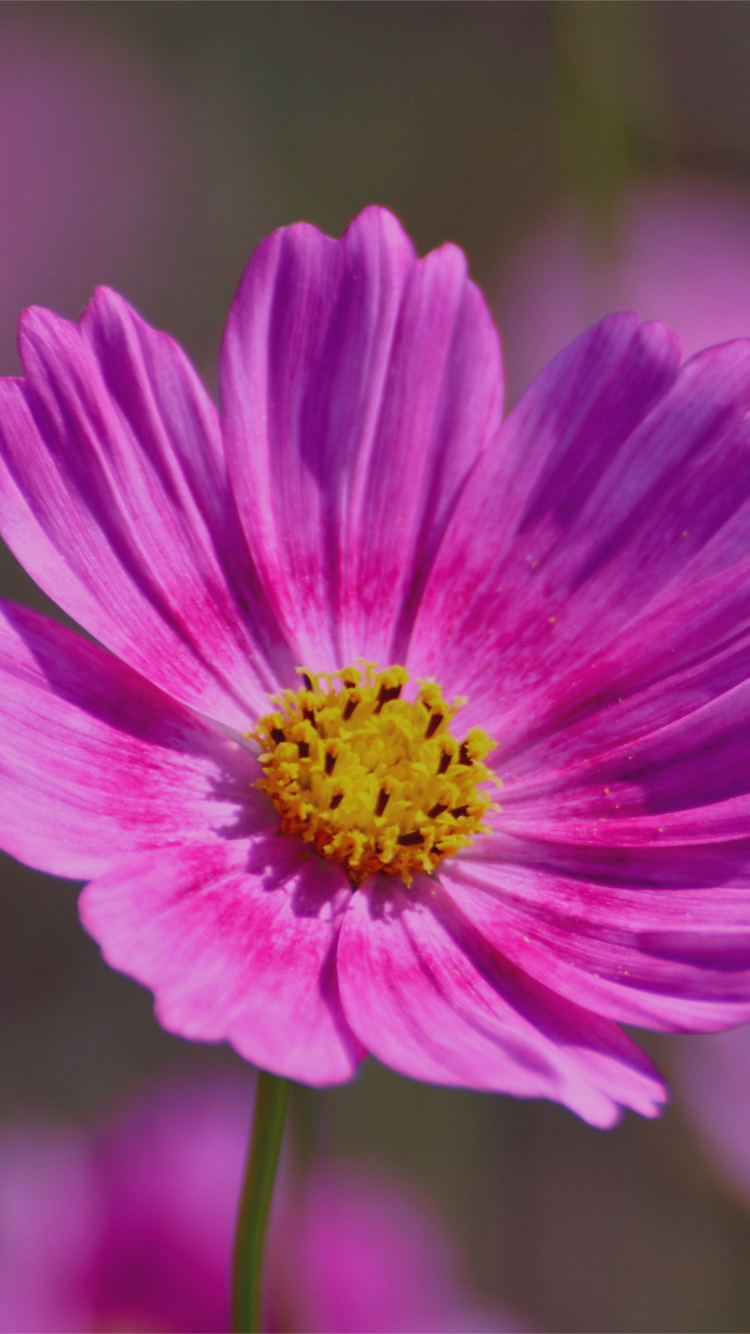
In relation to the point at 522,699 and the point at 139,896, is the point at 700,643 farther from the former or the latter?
the point at 139,896

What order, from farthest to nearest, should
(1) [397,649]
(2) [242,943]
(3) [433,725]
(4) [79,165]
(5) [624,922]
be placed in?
1. (4) [79,165]
2. (1) [397,649]
3. (3) [433,725]
4. (5) [624,922]
5. (2) [242,943]

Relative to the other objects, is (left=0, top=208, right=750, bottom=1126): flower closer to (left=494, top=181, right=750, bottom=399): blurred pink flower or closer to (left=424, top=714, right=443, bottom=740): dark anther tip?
(left=424, top=714, right=443, bottom=740): dark anther tip

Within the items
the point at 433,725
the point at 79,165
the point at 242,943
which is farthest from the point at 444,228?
the point at 242,943

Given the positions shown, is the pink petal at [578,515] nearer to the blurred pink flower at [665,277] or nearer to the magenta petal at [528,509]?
the magenta petal at [528,509]

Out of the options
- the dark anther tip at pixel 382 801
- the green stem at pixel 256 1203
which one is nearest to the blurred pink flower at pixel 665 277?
the dark anther tip at pixel 382 801

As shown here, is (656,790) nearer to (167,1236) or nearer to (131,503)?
(131,503)

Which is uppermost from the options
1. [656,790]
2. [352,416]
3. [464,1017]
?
[352,416]
